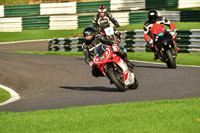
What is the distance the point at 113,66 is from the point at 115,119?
3.23 metres

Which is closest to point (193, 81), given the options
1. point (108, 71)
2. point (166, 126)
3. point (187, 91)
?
point (187, 91)

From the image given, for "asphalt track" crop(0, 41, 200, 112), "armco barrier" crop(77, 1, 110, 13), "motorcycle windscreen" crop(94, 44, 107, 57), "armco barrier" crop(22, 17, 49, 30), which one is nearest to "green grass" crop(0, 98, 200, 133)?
"asphalt track" crop(0, 41, 200, 112)

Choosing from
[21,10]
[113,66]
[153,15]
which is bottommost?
[113,66]

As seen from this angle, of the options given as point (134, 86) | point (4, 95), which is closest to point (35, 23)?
point (4, 95)

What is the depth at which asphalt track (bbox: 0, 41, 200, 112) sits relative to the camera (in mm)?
9180

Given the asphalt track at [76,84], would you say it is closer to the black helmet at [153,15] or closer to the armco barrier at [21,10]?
the black helmet at [153,15]

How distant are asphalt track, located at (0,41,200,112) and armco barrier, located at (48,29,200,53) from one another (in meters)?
2.90

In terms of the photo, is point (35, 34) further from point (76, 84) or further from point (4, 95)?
point (4, 95)

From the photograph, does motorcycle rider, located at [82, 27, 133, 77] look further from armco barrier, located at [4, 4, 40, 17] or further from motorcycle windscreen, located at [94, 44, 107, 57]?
armco barrier, located at [4, 4, 40, 17]

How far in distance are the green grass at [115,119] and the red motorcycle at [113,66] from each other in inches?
69.7

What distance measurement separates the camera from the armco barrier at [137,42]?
18.3m

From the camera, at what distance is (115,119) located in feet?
22.8

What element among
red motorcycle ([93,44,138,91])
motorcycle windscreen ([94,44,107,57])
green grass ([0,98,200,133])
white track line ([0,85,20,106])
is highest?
motorcycle windscreen ([94,44,107,57])

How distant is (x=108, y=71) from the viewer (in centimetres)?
993
